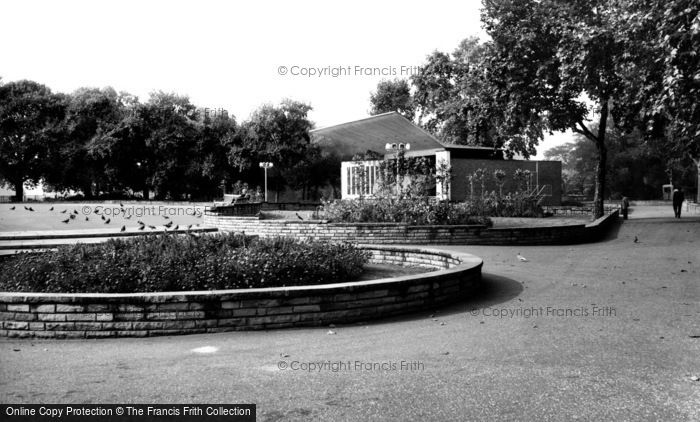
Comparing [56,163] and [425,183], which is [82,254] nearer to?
[425,183]

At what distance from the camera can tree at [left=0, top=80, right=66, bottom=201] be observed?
47525 mm

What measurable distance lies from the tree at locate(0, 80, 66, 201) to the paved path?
48.6 meters

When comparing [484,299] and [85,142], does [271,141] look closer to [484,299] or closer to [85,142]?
[85,142]

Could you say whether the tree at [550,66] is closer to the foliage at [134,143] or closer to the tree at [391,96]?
the foliage at [134,143]

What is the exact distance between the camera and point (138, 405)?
3.72 metres

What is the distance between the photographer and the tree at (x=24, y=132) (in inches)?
1871

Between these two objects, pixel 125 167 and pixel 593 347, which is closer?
pixel 593 347

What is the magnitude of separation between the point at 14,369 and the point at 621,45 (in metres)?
21.7

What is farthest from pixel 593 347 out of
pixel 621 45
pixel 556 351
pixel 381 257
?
pixel 621 45

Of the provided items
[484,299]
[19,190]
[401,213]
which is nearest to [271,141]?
[19,190]

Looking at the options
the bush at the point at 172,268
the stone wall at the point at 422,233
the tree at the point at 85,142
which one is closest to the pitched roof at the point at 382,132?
the stone wall at the point at 422,233

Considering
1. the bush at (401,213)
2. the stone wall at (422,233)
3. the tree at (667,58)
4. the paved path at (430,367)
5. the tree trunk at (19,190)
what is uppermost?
the tree at (667,58)

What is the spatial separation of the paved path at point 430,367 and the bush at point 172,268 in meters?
0.93

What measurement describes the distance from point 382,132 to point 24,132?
101 ft
